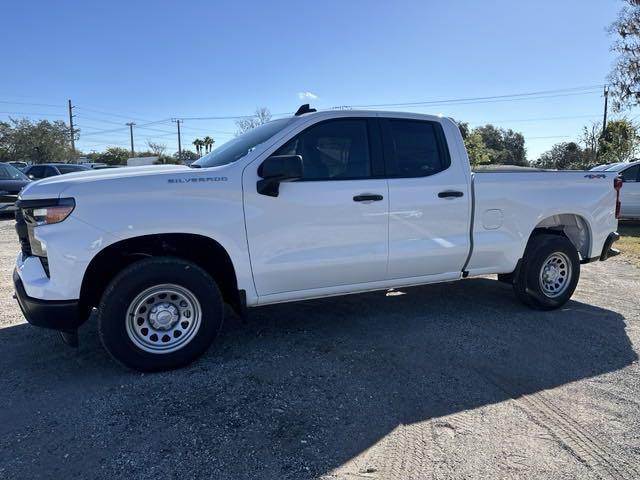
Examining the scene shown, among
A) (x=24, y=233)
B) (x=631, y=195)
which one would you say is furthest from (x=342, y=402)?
(x=631, y=195)

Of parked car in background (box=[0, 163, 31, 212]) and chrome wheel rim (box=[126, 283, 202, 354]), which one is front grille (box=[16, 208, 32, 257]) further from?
parked car in background (box=[0, 163, 31, 212])

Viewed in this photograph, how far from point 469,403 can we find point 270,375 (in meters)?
1.44

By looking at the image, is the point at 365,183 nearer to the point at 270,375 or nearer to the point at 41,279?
the point at 270,375

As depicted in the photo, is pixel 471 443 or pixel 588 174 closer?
pixel 471 443

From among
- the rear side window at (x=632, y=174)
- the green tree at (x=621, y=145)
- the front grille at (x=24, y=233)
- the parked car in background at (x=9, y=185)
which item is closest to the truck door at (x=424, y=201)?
the front grille at (x=24, y=233)

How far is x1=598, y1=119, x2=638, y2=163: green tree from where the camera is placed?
1094 inches

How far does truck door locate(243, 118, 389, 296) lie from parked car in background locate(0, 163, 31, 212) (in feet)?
37.4

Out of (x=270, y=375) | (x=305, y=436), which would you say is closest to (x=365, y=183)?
(x=270, y=375)

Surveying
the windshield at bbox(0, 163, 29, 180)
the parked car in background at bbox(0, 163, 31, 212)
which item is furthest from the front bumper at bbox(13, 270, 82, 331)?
the windshield at bbox(0, 163, 29, 180)

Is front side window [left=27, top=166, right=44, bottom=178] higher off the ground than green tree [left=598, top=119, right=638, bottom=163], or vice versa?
green tree [left=598, top=119, right=638, bottom=163]

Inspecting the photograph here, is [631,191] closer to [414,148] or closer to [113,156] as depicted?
[414,148]

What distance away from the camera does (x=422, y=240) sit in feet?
14.6

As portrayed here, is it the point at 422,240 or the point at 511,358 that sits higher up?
the point at 422,240

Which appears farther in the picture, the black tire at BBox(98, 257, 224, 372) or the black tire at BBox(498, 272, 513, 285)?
the black tire at BBox(498, 272, 513, 285)
